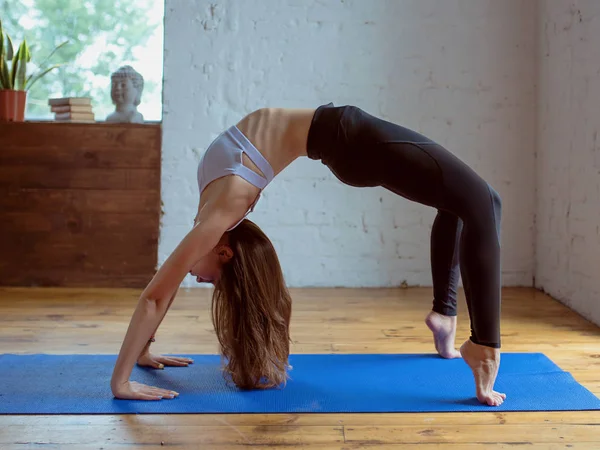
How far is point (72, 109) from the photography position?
4.20 m

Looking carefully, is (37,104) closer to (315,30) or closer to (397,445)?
(315,30)

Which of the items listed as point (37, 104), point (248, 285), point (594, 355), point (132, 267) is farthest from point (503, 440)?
point (37, 104)

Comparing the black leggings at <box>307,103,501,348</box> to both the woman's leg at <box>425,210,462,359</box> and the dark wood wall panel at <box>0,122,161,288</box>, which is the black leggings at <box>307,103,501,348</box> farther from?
the dark wood wall panel at <box>0,122,161,288</box>

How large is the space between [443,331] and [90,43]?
3.12m

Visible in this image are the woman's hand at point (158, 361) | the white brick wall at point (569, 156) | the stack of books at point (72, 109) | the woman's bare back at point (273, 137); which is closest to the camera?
the woman's bare back at point (273, 137)

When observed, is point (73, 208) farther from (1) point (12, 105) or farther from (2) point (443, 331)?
(2) point (443, 331)

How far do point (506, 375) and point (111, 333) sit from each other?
166 cm

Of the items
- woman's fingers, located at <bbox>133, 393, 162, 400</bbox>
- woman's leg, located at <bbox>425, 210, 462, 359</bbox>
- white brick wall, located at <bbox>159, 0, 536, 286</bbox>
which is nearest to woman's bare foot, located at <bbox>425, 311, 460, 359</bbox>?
woman's leg, located at <bbox>425, 210, 462, 359</bbox>

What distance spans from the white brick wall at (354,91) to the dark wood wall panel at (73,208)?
0.20 metres

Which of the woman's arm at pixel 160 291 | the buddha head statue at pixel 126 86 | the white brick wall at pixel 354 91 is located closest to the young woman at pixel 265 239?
the woman's arm at pixel 160 291

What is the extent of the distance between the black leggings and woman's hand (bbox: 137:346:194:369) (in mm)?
884

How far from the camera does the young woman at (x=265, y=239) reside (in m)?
2.01

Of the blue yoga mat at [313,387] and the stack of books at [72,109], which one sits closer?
the blue yoga mat at [313,387]

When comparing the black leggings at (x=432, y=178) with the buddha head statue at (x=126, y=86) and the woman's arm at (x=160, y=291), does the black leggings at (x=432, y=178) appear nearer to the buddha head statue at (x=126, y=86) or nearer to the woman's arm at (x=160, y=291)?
the woman's arm at (x=160, y=291)
